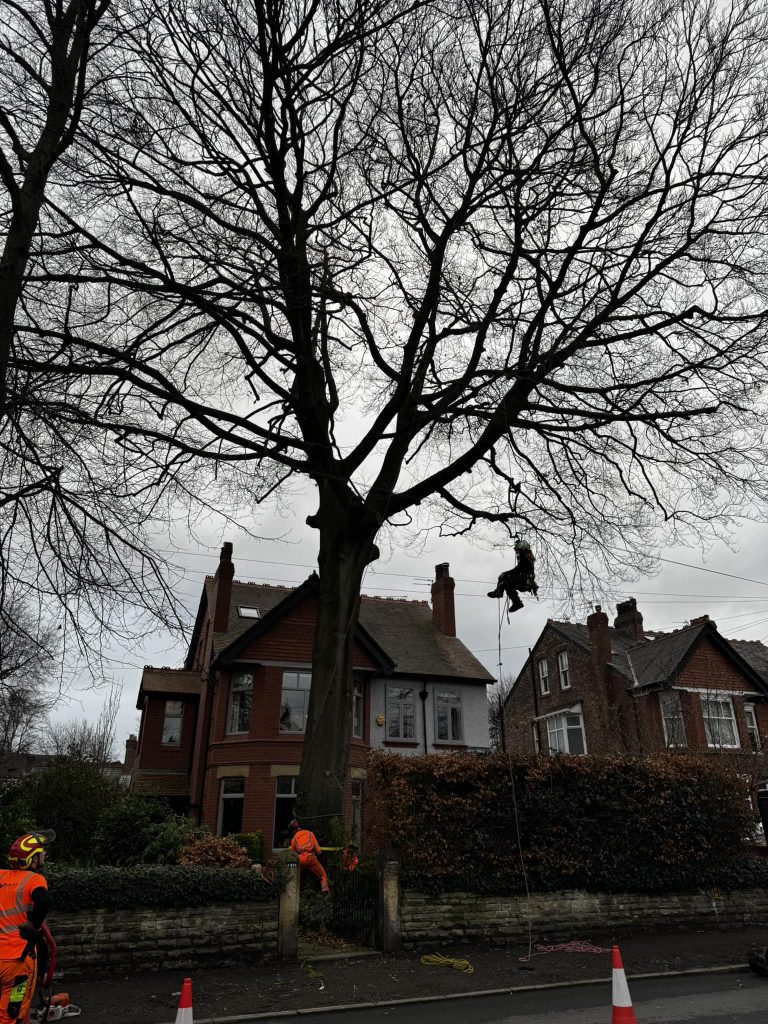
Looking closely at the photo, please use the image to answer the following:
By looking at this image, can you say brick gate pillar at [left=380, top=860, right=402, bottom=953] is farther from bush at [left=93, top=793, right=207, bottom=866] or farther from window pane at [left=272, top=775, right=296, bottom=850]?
window pane at [left=272, top=775, right=296, bottom=850]

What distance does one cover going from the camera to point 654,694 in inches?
1118

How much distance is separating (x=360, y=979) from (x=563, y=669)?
27.4m

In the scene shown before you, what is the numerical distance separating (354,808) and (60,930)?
17.4 m

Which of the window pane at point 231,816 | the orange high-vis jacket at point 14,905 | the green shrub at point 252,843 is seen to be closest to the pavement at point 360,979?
the orange high-vis jacket at point 14,905

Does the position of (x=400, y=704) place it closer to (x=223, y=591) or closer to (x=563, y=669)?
(x=223, y=591)

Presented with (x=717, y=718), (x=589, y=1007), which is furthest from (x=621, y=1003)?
(x=717, y=718)

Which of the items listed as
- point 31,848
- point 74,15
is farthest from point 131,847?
point 74,15

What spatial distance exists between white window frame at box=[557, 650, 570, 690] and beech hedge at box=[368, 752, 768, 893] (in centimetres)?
2142

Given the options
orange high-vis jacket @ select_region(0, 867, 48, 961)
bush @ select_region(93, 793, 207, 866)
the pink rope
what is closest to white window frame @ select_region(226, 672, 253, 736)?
bush @ select_region(93, 793, 207, 866)

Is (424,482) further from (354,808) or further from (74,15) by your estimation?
(354,808)

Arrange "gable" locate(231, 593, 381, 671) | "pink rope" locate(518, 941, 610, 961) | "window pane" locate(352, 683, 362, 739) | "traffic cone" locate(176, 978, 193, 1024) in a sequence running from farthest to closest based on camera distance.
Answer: "window pane" locate(352, 683, 362, 739), "gable" locate(231, 593, 381, 671), "pink rope" locate(518, 941, 610, 961), "traffic cone" locate(176, 978, 193, 1024)

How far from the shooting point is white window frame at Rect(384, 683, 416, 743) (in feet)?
88.3

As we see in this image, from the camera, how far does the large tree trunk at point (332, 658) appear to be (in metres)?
11.4

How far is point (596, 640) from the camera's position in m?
31.4
